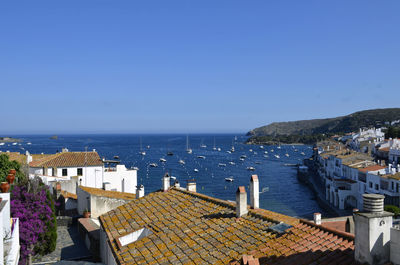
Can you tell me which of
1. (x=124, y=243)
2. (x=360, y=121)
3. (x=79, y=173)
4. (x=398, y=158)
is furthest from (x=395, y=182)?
(x=360, y=121)

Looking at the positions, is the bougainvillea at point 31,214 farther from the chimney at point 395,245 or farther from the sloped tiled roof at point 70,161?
the sloped tiled roof at point 70,161

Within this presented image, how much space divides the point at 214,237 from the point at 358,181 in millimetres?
43623

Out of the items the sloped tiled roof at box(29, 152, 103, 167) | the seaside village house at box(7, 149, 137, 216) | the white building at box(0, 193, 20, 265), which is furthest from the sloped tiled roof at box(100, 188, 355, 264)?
the sloped tiled roof at box(29, 152, 103, 167)

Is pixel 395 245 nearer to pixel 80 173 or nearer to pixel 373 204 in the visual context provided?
pixel 373 204

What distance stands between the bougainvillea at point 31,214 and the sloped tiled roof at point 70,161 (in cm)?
2055

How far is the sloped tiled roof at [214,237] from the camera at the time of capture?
7.79 metres

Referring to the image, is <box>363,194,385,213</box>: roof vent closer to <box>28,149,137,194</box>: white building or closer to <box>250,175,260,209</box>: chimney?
<box>250,175,260,209</box>: chimney

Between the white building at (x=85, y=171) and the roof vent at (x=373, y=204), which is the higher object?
the roof vent at (x=373, y=204)

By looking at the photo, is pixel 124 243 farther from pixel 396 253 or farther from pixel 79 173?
pixel 79 173

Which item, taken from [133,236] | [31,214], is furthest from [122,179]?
[133,236]

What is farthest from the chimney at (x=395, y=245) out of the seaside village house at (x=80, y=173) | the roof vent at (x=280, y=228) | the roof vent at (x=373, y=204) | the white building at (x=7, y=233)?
the seaside village house at (x=80, y=173)

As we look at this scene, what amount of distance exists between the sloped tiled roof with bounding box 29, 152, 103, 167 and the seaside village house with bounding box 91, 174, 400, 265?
2324cm

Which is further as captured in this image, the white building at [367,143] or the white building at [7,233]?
the white building at [367,143]

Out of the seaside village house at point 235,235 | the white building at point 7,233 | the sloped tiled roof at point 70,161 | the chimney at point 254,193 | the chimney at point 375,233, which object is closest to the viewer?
the chimney at point 375,233
